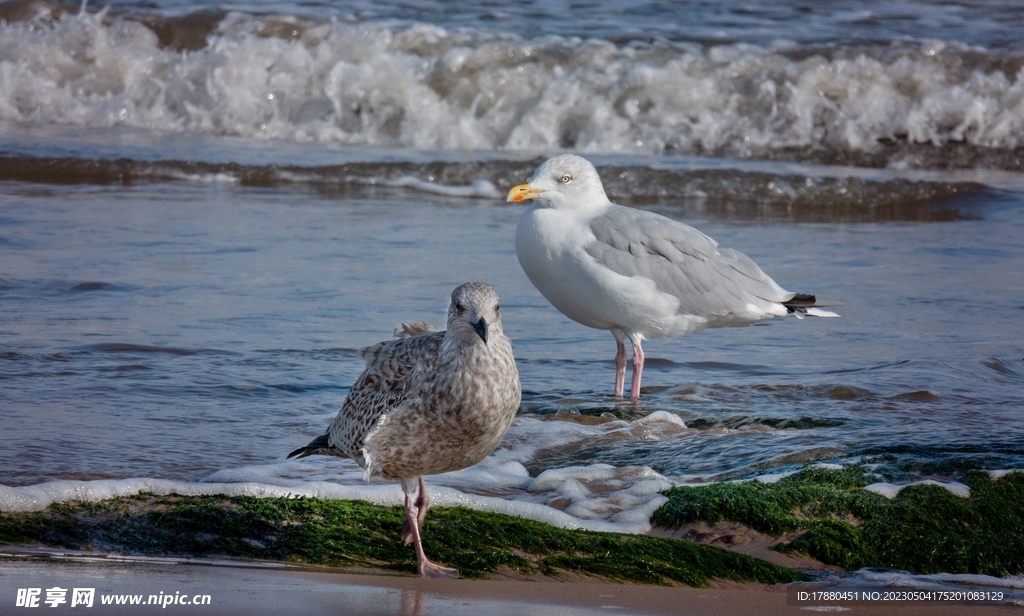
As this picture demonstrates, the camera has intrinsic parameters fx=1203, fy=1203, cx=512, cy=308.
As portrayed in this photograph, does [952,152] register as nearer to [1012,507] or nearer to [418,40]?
[418,40]

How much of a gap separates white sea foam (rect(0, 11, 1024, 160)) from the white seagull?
6987 millimetres

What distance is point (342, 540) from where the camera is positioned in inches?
144

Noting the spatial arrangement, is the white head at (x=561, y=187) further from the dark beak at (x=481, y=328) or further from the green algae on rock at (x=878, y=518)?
the dark beak at (x=481, y=328)

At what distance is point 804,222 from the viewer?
402 inches

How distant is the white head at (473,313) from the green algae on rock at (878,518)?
1002mm

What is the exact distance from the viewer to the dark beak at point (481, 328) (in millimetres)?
3516

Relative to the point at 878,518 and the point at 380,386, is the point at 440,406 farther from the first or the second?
the point at 878,518

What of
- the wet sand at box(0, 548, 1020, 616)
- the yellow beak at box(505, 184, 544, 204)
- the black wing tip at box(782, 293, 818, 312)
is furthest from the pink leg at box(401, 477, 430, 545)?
the black wing tip at box(782, 293, 818, 312)

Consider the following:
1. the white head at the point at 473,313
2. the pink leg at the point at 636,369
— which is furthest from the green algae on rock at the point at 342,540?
the pink leg at the point at 636,369

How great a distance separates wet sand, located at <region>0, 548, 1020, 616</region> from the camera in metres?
3.07

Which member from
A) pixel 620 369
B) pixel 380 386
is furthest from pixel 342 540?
pixel 620 369

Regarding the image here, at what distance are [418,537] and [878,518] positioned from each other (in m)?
1.52

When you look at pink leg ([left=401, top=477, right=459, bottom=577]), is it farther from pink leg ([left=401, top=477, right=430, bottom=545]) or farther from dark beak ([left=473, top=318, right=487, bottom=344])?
dark beak ([left=473, top=318, right=487, bottom=344])

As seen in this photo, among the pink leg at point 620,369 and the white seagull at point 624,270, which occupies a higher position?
the white seagull at point 624,270
